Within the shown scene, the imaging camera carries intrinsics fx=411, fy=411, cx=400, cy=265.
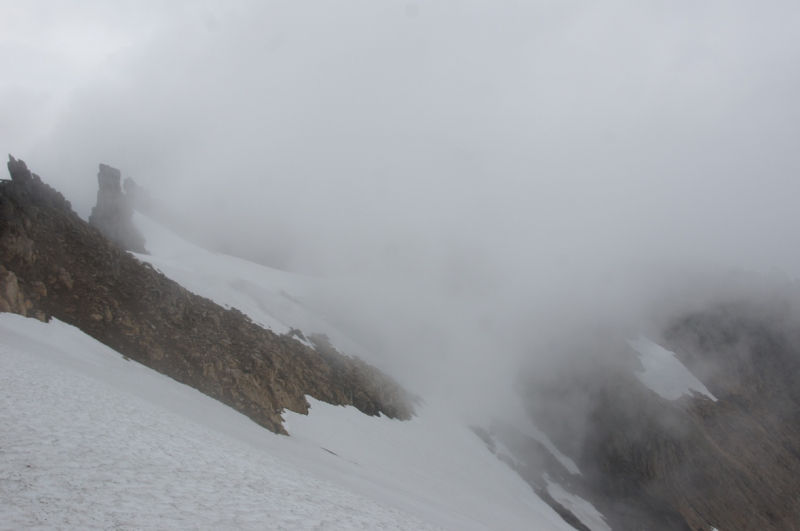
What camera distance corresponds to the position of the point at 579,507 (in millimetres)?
56062

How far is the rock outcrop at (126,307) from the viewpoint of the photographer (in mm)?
23922

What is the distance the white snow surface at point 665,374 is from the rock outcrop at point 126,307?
69831mm

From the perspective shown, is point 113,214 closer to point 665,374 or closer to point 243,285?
point 243,285

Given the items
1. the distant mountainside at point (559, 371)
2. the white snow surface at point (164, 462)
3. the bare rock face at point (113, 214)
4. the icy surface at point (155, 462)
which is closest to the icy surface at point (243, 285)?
the distant mountainside at point (559, 371)

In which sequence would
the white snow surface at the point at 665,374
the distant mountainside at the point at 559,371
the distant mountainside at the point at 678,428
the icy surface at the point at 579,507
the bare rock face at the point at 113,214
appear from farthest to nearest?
the white snow surface at the point at 665,374 < the distant mountainside at the point at 678,428 < the bare rock face at the point at 113,214 < the icy surface at the point at 579,507 < the distant mountainside at the point at 559,371

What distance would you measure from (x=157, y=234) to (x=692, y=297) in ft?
393

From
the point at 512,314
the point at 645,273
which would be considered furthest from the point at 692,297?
the point at 512,314

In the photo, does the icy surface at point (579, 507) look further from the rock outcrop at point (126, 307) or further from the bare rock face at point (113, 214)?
the bare rock face at point (113, 214)

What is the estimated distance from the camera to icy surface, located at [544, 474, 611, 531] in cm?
5294

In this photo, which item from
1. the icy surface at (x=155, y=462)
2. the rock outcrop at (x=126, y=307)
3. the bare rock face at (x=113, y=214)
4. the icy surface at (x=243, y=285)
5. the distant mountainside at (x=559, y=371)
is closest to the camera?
the icy surface at (x=155, y=462)

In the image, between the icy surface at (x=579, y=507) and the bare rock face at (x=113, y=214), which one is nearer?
the icy surface at (x=579, y=507)

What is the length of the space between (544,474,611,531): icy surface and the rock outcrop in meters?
40.2

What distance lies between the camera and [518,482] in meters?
52.2

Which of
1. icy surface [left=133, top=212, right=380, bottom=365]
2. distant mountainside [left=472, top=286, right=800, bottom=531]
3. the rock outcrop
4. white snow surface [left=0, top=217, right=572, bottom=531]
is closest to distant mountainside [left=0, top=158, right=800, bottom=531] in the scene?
the rock outcrop
